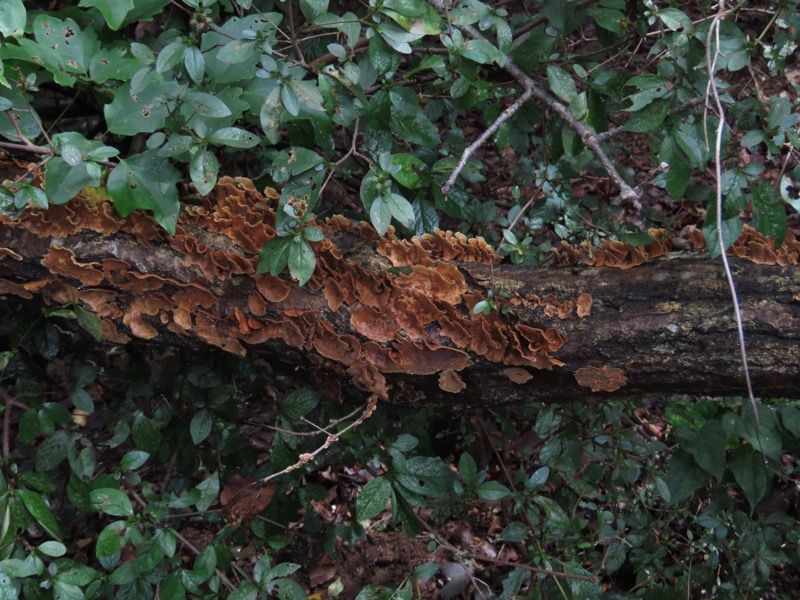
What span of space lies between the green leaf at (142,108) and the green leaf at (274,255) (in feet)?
1.50

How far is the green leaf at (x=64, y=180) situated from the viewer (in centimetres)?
171

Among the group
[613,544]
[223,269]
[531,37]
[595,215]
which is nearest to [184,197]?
[223,269]

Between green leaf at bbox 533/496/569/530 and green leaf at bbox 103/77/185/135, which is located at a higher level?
green leaf at bbox 103/77/185/135

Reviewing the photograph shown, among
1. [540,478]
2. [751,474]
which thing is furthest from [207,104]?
[751,474]

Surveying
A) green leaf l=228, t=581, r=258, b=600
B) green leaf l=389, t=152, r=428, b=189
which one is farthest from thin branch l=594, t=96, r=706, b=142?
green leaf l=228, t=581, r=258, b=600

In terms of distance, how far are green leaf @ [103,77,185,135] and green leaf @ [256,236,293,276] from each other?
0.46m

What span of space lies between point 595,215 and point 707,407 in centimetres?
96

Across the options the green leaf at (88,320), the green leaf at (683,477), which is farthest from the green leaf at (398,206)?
the green leaf at (683,477)

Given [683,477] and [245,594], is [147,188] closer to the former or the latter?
[245,594]

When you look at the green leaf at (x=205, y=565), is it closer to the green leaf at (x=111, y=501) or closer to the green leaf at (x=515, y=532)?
the green leaf at (x=111, y=501)

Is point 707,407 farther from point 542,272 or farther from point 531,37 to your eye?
point 531,37

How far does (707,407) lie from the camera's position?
228cm

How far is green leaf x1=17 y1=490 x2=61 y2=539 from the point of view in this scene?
1896 mm

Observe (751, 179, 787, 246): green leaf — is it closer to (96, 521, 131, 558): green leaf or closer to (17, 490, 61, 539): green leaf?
(96, 521, 131, 558): green leaf
